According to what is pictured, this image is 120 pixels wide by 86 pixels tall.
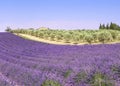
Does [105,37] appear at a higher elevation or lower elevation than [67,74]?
→ lower

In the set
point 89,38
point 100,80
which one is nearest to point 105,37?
point 89,38

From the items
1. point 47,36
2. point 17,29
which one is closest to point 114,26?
point 17,29

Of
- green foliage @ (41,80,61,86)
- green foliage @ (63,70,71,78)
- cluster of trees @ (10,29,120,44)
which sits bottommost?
cluster of trees @ (10,29,120,44)

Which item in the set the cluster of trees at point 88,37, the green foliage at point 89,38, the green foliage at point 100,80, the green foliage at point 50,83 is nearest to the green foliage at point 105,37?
the cluster of trees at point 88,37

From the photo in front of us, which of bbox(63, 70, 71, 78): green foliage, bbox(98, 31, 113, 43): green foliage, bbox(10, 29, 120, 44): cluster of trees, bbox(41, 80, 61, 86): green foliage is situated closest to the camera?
bbox(41, 80, 61, 86): green foliage

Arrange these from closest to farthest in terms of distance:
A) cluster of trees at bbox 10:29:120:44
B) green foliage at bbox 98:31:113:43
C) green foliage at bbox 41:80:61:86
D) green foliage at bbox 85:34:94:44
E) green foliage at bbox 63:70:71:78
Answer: green foliage at bbox 41:80:61:86
green foliage at bbox 63:70:71:78
green foliage at bbox 98:31:113:43
green foliage at bbox 85:34:94:44
cluster of trees at bbox 10:29:120:44

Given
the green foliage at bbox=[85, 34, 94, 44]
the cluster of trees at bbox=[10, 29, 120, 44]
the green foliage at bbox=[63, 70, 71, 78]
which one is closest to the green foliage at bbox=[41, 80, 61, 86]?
the green foliage at bbox=[63, 70, 71, 78]

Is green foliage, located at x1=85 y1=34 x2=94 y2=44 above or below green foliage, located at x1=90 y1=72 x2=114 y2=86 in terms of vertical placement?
below

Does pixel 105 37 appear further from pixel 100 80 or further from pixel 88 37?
pixel 100 80

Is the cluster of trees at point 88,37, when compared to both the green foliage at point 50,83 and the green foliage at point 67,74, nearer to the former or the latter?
the green foliage at point 67,74

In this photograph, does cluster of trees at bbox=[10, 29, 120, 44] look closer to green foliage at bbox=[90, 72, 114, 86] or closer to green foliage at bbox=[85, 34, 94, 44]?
green foliage at bbox=[85, 34, 94, 44]

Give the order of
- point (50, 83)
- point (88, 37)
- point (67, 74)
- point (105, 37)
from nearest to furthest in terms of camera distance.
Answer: point (50, 83), point (67, 74), point (105, 37), point (88, 37)

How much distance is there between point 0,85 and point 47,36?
40214mm

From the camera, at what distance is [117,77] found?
859 cm
